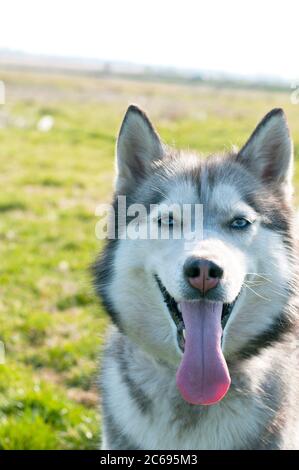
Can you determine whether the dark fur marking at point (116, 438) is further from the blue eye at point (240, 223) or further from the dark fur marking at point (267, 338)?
the blue eye at point (240, 223)

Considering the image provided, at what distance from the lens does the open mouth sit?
312cm

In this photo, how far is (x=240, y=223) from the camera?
320 centimetres

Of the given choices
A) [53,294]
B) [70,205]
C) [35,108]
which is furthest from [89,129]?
[53,294]

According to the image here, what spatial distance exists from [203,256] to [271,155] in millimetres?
1092

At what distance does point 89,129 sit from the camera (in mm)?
18625

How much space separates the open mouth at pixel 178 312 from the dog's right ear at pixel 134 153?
2.59 ft

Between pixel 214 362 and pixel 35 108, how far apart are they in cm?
2053

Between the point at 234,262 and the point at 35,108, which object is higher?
the point at 35,108

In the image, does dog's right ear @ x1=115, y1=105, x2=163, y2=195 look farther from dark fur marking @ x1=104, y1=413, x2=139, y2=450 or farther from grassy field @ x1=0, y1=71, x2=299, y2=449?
dark fur marking @ x1=104, y1=413, x2=139, y2=450

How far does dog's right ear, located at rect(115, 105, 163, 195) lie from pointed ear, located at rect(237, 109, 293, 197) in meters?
0.55

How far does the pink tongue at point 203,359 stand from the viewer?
118 inches

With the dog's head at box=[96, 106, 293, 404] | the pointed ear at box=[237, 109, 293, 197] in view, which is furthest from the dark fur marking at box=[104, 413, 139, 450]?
the pointed ear at box=[237, 109, 293, 197]

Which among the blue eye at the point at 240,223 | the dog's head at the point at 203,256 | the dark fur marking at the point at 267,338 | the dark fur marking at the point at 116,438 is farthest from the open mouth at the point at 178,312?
the dark fur marking at the point at 116,438
